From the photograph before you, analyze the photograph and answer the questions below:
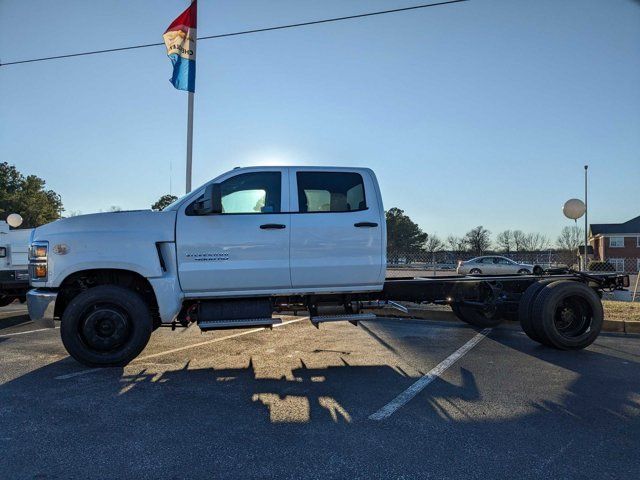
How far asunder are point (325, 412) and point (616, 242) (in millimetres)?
56846

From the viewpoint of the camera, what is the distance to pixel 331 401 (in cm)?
427

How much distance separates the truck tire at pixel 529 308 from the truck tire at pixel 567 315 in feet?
0.22

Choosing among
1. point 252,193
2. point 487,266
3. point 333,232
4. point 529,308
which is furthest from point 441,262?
point 252,193

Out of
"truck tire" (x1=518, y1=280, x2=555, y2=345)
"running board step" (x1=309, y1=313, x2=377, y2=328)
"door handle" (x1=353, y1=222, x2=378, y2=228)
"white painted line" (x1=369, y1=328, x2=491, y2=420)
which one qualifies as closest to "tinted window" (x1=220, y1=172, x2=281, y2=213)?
"door handle" (x1=353, y1=222, x2=378, y2=228)

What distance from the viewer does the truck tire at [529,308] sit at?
654 cm

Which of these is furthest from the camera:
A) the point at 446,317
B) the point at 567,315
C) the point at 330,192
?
the point at 446,317

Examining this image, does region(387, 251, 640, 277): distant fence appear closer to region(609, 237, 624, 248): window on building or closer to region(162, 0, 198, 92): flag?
region(162, 0, 198, 92): flag

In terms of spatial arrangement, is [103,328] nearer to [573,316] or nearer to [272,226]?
[272,226]

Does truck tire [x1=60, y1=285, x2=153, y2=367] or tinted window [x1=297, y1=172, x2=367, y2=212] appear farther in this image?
tinted window [x1=297, y1=172, x2=367, y2=212]

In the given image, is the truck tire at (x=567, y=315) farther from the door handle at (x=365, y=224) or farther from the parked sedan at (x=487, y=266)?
the parked sedan at (x=487, y=266)

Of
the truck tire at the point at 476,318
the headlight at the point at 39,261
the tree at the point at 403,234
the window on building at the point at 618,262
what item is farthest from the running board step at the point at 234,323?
the tree at the point at 403,234

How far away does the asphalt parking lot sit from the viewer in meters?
3.02

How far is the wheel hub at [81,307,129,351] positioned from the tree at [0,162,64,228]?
34.6 metres

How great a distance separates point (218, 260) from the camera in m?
5.48
